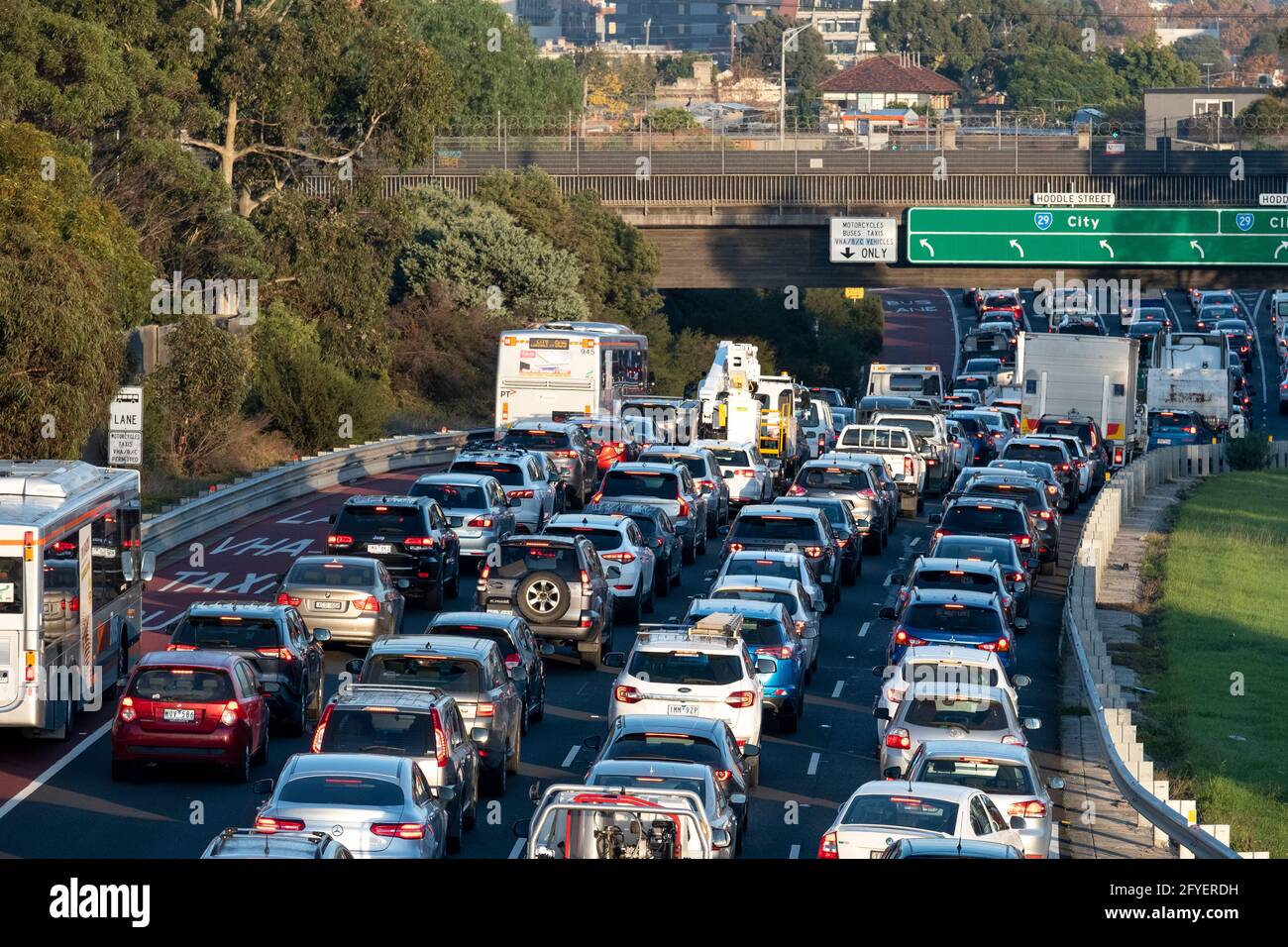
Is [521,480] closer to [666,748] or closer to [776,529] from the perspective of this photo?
[776,529]

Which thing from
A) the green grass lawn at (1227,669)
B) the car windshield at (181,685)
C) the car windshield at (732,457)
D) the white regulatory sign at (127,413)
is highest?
the white regulatory sign at (127,413)

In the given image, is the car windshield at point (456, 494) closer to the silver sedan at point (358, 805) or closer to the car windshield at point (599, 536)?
the car windshield at point (599, 536)

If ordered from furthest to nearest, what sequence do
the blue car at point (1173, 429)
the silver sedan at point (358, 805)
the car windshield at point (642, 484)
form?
the blue car at point (1173, 429) < the car windshield at point (642, 484) < the silver sedan at point (358, 805)

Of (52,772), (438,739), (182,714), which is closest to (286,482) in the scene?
(52,772)

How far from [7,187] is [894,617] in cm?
2147

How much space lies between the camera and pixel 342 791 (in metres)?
16.5

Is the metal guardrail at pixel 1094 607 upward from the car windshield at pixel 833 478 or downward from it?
downward

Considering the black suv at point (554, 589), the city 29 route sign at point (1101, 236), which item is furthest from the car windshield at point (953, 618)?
the city 29 route sign at point (1101, 236)

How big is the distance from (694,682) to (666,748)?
10.2 ft

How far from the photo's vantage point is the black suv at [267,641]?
23.6 m

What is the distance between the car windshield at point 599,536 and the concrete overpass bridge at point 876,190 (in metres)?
43.1

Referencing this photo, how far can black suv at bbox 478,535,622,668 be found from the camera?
27766 millimetres
